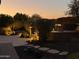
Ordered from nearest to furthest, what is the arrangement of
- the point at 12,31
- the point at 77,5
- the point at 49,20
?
Answer: 1. the point at 77,5
2. the point at 49,20
3. the point at 12,31

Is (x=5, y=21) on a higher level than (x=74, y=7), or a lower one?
lower

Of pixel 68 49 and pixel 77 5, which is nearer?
pixel 68 49

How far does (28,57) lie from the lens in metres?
11.3

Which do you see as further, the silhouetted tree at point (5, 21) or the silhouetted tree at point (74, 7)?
the silhouetted tree at point (5, 21)

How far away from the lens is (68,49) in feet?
36.2

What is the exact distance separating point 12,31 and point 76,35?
78.6ft

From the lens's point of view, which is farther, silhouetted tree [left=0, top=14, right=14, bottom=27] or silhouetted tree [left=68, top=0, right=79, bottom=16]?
silhouetted tree [left=0, top=14, right=14, bottom=27]

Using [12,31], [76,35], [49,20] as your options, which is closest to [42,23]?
[49,20]

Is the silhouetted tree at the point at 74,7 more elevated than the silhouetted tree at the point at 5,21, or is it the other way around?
the silhouetted tree at the point at 74,7

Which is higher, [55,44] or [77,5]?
[77,5]

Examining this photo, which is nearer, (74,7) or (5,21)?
(74,7)

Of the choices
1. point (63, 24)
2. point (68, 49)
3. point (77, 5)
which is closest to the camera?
point (68, 49)

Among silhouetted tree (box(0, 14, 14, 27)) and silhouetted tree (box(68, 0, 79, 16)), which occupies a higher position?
silhouetted tree (box(68, 0, 79, 16))

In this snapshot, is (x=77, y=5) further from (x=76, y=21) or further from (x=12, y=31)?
(x=12, y=31)
